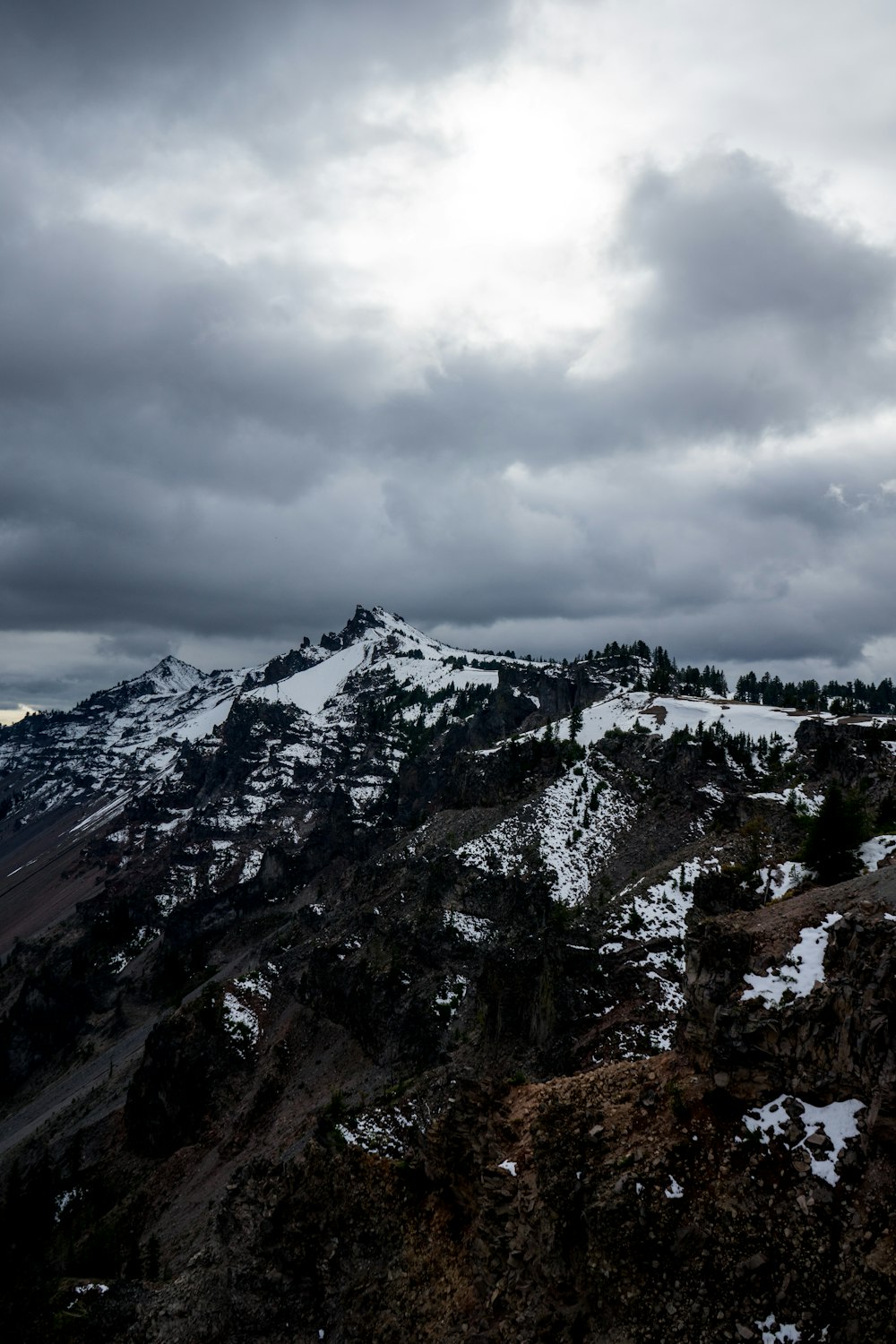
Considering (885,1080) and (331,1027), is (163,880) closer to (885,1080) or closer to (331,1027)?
(331,1027)

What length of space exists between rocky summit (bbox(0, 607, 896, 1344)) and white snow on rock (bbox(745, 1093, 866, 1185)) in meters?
0.07

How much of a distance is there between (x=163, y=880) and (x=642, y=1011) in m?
159

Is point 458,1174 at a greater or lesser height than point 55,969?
greater

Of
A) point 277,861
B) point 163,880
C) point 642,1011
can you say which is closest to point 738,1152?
point 642,1011

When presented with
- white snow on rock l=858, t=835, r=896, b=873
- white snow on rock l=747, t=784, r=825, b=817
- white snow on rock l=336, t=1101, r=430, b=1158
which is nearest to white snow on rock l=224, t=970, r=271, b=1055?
white snow on rock l=336, t=1101, r=430, b=1158

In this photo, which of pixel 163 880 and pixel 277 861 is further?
pixel 163 880

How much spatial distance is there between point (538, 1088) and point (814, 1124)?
11.1 meters

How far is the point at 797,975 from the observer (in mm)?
21219

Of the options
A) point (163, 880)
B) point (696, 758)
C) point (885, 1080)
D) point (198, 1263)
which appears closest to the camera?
point (885, 1080)

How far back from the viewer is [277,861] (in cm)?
15700

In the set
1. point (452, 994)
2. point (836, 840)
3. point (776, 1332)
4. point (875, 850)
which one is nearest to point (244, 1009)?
point (452, 994)

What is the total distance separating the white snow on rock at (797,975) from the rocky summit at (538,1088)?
0.36 feet

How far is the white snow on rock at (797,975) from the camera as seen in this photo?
20.7 meters

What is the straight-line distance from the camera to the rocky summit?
17.9 meters
